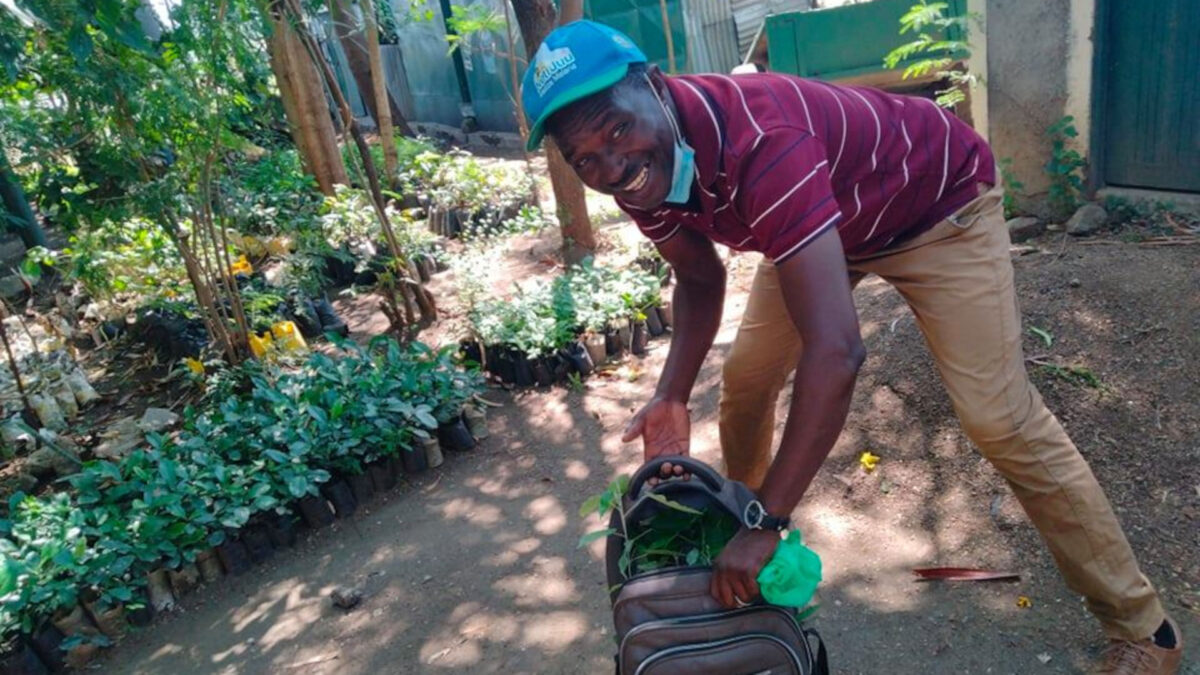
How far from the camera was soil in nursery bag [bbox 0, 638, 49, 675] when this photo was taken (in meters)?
3.11

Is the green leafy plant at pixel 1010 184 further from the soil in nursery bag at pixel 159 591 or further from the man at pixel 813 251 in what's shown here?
the soil in nursery bag at pixel 159 591

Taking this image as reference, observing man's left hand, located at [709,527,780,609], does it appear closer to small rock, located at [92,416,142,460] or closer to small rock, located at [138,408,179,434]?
small rock, located at [92,416,142,460]

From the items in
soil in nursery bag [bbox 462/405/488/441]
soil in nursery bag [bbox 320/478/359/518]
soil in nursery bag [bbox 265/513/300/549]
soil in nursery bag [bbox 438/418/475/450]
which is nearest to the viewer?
soil in nursery bag [bbox 265/513/300/549]

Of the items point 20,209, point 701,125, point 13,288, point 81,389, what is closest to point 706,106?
point 701,125

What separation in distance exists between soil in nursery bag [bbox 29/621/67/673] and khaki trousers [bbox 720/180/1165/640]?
3.28 metres

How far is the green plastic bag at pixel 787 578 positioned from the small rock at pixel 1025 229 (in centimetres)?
422

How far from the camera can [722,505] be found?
1737mm

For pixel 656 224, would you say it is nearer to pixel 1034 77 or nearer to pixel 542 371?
pixel 542 371

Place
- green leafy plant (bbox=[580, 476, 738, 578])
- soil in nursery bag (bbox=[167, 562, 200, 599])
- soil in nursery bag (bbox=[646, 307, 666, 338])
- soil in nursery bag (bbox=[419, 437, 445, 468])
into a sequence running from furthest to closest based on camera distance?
soil in nursery bag (bbox=[646, 307, 666, 338]) < soil in nursery bag (bbox=[419, 437, 445, 468]) < soil in nursery bag (bbox=[167, 562, 200, 599]) < green leafy plant (bbox=[580, 476, 738, 578])

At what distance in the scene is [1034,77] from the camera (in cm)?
521

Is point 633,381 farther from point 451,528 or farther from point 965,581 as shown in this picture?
point 965,581

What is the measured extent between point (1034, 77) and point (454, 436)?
4141 mm

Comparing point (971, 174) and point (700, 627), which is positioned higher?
point (971, 174)

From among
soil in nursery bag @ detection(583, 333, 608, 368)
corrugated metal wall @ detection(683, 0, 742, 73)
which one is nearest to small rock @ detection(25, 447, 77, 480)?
soil in nursery bag @ detection(583, 333, 608, 368)
